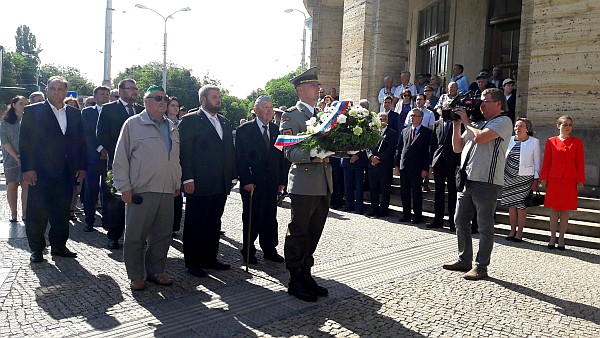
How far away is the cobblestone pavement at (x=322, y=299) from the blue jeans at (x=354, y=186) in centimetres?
358

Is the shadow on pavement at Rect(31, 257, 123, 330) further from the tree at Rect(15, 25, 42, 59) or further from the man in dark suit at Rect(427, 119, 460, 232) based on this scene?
the tree at Rect(15, 25, 42, 59)

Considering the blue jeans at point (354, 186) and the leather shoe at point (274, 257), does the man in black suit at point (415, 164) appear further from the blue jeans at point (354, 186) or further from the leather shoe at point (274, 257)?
the leather shoe at point (274, 257)

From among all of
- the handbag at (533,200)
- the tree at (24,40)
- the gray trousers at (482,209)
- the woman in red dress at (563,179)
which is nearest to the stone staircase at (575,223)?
the woman in red dress at (563,179)

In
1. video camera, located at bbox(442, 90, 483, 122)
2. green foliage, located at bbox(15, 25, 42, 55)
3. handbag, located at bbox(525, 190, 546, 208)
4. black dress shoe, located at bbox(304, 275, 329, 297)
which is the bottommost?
black dress shoe, located at bbox(304, 275, 329, 297)

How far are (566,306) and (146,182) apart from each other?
4291mm

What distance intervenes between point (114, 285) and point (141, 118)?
5.64 feet

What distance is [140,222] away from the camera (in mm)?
5250

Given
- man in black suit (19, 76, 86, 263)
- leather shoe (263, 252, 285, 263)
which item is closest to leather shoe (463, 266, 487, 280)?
leather shoe (263, 252, 285, 263)

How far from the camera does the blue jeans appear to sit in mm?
11033

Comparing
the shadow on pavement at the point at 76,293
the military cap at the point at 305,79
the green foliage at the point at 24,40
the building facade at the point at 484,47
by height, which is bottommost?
the shadow on pavement at the point at 76,293

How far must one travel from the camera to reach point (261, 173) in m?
6.58

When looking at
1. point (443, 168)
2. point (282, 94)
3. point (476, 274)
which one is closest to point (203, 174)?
point (476, 274)

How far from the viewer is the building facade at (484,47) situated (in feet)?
31.6

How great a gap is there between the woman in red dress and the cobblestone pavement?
698mm
